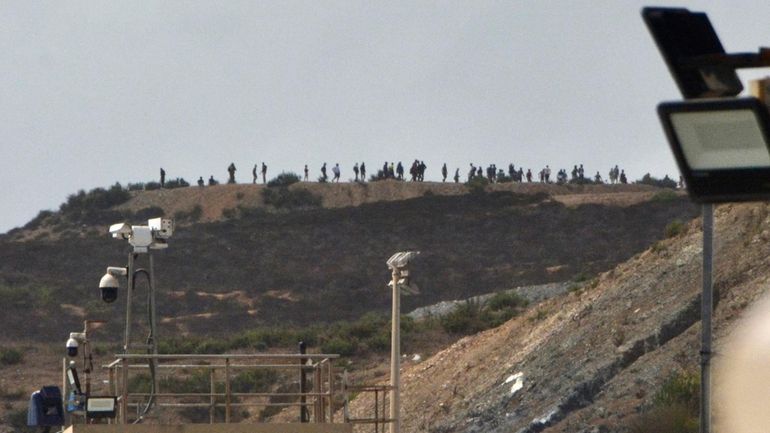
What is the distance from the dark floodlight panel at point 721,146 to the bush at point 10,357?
56.2 meters

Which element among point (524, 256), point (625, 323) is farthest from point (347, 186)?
point (625, 323)

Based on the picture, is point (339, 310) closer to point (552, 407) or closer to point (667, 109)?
point (552, 407)

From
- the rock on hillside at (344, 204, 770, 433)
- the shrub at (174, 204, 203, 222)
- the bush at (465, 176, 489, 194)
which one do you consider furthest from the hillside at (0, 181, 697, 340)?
the rock on hillside at (344, 204, 770, 433)

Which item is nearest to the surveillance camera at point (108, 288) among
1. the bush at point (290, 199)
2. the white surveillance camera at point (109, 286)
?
the white surveillance camera at point (109, 286)

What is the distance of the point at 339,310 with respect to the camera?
76375 mm

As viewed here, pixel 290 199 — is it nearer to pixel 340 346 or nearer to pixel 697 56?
pixel 340 346

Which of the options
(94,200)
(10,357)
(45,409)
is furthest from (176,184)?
(45,409)

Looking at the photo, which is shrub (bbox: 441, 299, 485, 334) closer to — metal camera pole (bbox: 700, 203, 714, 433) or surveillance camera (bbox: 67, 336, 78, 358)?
surveillance camera (bbox: 67, 336, 78, 358)

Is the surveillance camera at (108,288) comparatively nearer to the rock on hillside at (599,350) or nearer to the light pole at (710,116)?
the rock on hillside at (599,350)

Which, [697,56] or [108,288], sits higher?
[697,56]

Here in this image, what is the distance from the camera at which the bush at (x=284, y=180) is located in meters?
98.1

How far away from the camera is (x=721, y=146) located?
416cm

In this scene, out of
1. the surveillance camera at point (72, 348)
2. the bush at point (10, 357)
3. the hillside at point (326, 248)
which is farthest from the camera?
the hillside at point (326, 248)

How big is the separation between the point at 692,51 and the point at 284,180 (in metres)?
95.5
